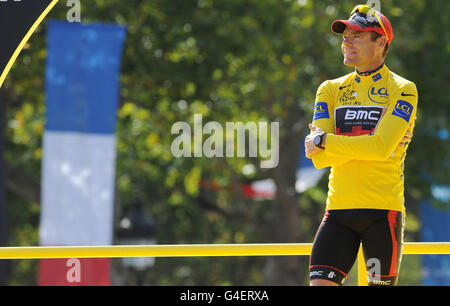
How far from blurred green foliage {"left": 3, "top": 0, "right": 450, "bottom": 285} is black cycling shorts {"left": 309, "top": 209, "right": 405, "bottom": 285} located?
815 centimetres

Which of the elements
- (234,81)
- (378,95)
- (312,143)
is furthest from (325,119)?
(234,81)

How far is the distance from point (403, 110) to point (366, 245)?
694 mm

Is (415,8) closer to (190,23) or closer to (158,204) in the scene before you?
(190,23)

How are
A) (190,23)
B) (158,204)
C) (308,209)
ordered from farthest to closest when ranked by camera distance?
(308,209), (158,204), (190,23)

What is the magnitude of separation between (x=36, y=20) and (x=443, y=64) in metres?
11.2

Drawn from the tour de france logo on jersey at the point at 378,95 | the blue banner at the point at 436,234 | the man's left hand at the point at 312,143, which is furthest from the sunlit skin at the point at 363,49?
the blue banner at the point at 436,234

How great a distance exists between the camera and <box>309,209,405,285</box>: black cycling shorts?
12.3ft

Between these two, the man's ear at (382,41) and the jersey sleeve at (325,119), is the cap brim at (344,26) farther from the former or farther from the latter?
the jersey sleeve at (325,119)

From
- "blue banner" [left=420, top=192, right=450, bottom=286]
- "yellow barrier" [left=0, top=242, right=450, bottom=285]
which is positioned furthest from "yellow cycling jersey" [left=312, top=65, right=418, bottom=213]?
"blue banner" [left=420, top=192, right=450, bottom=286]

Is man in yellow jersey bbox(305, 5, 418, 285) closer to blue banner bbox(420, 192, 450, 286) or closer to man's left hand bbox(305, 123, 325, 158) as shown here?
man's left hand bbox(305, 123, 325, 158)

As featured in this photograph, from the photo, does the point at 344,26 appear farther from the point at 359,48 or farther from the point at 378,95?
the point at 378,95

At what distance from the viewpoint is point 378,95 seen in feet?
12.8

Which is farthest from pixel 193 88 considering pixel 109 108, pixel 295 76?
pixel 109 108
